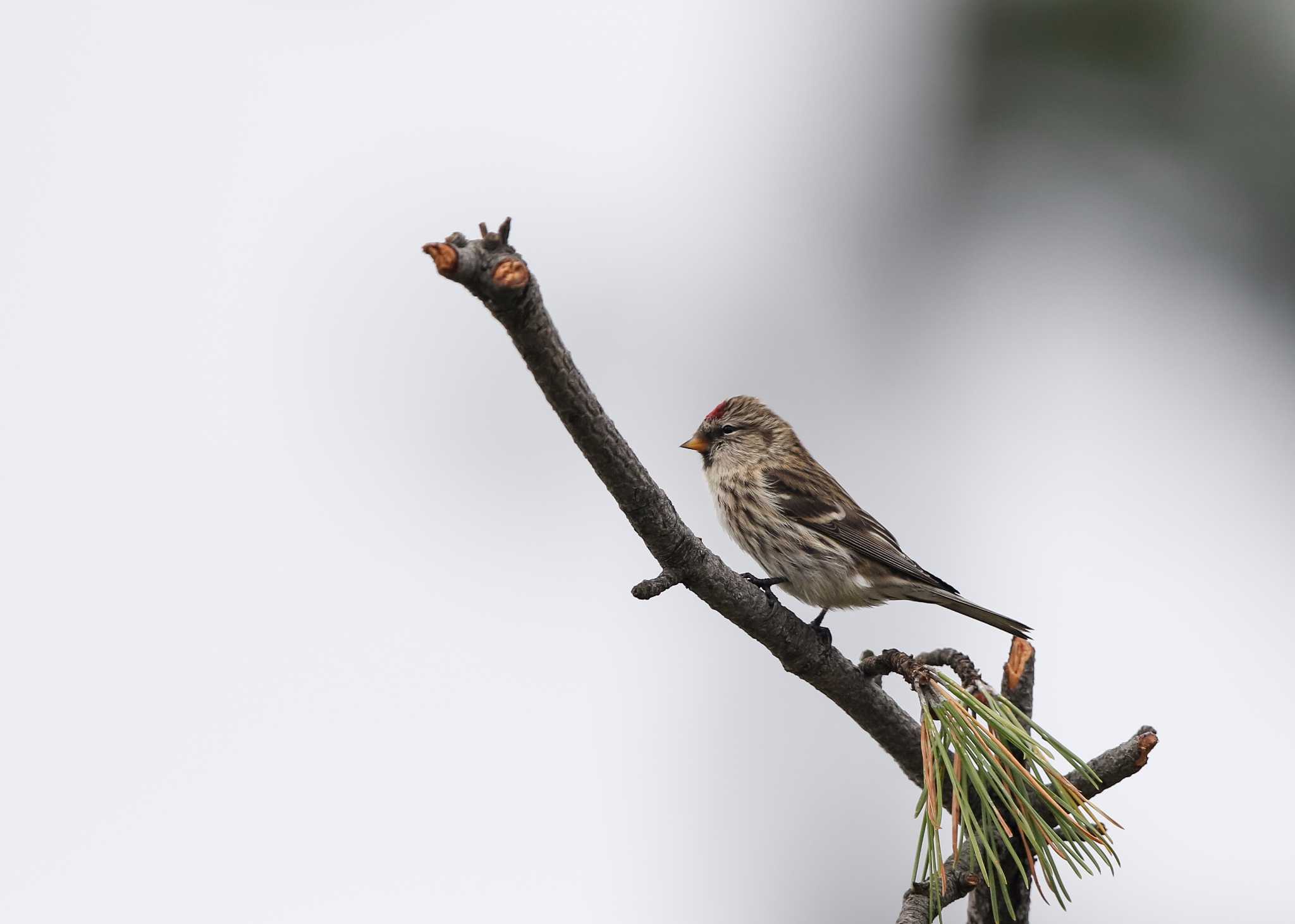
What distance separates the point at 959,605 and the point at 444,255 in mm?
2653

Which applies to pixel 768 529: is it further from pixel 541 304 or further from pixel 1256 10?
pixel 541 304

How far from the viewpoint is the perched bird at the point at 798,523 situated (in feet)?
14.0

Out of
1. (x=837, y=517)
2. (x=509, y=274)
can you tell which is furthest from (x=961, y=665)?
(x=837, y=517)

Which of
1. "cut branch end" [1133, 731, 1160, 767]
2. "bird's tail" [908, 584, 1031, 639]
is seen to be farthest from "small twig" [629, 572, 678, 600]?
"bird's tail" [908, 584, 1031, 639]

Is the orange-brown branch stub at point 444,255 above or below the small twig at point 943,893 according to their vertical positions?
above

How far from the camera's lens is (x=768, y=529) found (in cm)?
449

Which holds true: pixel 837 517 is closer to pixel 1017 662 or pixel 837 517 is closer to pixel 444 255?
pixel 1017 662

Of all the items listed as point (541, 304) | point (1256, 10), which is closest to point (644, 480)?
point (541, 304)

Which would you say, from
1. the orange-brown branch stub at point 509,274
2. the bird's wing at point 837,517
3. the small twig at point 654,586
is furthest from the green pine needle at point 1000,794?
the bird's wing at point 837,517

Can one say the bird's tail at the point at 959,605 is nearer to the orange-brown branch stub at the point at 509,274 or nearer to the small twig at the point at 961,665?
the small twig at the point at 961,665

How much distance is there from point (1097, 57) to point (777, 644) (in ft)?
5.23

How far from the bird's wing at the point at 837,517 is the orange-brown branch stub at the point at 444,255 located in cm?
256

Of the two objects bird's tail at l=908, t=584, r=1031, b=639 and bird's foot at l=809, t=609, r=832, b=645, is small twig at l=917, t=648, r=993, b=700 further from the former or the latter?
bird's tail at l=908, t=584, r=1031, b=639

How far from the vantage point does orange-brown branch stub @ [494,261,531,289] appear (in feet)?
6.50
